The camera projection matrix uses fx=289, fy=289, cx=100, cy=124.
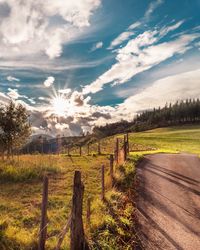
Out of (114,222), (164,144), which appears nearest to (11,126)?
(114,222)

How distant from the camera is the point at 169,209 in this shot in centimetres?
1361

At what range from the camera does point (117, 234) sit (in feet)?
33.2

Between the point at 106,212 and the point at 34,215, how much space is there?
4.16 meters

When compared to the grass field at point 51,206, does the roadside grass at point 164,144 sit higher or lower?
higher

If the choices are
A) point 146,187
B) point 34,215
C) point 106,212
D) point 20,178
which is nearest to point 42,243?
point 106,212

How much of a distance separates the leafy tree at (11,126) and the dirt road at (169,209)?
2201 cm

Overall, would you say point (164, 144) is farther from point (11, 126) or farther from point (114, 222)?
point (114, 222)

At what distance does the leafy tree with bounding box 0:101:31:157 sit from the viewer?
38375 mm

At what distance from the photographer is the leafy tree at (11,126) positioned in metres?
38.4

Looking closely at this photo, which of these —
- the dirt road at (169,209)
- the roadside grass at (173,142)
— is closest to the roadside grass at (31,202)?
the dirt road at (169,209)

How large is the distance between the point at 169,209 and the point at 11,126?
1154 inches

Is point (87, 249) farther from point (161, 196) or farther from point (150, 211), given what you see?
point (161, 196)

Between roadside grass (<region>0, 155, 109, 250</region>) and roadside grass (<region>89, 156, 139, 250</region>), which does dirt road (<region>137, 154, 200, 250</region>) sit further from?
roadside grass (<region>0, 155, 109, 250</region>)

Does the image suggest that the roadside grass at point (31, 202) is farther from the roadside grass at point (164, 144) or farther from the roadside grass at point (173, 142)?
the roadside grass at point (173, 142)
